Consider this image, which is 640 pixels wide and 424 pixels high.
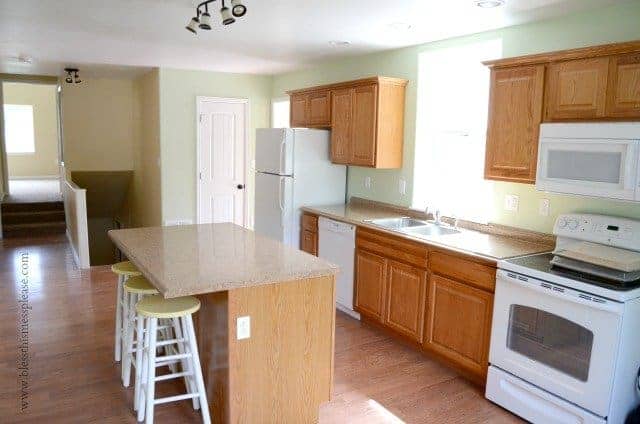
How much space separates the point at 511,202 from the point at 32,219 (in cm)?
750

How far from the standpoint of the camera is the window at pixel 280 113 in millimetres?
6723

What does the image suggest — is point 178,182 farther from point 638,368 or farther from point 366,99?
point 638,368

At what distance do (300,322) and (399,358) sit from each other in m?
1.33

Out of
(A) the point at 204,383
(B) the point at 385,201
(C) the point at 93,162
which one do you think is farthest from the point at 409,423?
(C) the point at 93,162

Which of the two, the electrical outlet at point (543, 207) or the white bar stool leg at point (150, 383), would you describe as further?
the electrical outlet at point (543, 207)

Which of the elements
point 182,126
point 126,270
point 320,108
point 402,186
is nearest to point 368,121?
point 402,186

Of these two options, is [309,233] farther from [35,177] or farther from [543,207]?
[35,177]

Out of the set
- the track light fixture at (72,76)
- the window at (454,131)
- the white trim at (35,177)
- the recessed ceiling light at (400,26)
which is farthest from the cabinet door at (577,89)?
the white trim at (35,177)

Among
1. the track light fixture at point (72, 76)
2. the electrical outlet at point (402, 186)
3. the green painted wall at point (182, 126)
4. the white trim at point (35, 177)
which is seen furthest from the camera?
the white trim at point (35, 177)

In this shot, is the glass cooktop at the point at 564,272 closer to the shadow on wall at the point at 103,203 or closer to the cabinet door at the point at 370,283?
the cabinet door at the point at 370,283

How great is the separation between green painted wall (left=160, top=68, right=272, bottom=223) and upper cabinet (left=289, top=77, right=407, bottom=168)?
2.21 meters

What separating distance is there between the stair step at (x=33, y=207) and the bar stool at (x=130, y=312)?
5.91 metres

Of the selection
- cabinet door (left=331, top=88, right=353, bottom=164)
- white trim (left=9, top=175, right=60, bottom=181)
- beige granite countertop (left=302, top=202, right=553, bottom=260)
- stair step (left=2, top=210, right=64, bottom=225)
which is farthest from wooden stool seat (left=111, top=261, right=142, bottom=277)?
white trim (left=9, top=175, right=60, bottom=181)

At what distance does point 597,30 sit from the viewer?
9.68 feet
